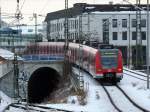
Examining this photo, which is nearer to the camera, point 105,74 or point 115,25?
point 105,74

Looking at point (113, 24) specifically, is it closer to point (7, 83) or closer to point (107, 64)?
point (7, 83)

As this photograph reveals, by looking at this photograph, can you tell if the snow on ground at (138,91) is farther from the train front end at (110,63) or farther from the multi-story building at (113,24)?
the multi-story building at (113,24)

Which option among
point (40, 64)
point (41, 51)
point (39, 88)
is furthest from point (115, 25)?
point (40, 64)

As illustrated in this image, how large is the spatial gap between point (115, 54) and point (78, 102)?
38.7 ft

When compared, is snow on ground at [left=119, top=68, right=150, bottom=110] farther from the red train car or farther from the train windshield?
the train windshield

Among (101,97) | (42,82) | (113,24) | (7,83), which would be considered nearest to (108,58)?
(101,97)

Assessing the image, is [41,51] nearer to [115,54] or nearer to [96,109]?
[115,54]

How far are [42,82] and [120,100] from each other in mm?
47316

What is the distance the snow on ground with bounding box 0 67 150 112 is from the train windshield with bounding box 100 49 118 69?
172 centimetres

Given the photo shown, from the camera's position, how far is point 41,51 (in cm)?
9175

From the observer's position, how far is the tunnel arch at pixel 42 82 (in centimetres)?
7458

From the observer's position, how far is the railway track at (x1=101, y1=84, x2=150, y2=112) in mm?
33312

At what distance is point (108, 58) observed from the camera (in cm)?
4856

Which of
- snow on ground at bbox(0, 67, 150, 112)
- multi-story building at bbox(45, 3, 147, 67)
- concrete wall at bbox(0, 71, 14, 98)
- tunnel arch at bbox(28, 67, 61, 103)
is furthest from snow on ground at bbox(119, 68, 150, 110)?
multi-story building at bbox(45, 3, 147, 67)
